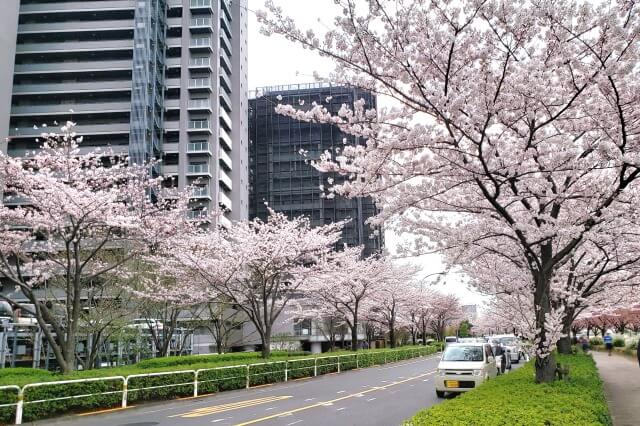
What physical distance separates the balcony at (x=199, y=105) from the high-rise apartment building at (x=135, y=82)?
0.40ft

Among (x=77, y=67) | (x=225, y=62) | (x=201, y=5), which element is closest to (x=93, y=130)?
(x=77, y=67)

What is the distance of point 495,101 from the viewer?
6.62 meters

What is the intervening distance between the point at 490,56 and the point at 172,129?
180 feet

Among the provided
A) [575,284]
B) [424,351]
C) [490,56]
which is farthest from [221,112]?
[490,56]

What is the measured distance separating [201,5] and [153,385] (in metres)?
55.4

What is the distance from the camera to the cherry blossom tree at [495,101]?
19.9 feet

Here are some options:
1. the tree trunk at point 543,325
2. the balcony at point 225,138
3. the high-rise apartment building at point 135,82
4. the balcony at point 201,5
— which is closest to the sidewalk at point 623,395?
the tree trunk at point 543,325

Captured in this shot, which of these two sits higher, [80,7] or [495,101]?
[80,7]

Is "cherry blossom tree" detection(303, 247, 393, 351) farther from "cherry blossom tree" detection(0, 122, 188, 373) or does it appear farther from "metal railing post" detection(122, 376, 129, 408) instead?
"metal railing post" detection(122, 376, 129, 408)

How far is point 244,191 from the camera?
64.8m

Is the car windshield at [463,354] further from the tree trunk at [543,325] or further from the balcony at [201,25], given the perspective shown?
the balcony at [201,25]

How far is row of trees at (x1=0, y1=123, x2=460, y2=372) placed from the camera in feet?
48.0

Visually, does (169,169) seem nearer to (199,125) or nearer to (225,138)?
(199,125)

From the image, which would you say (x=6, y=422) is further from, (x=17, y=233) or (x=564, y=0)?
(x=564, y=0)
